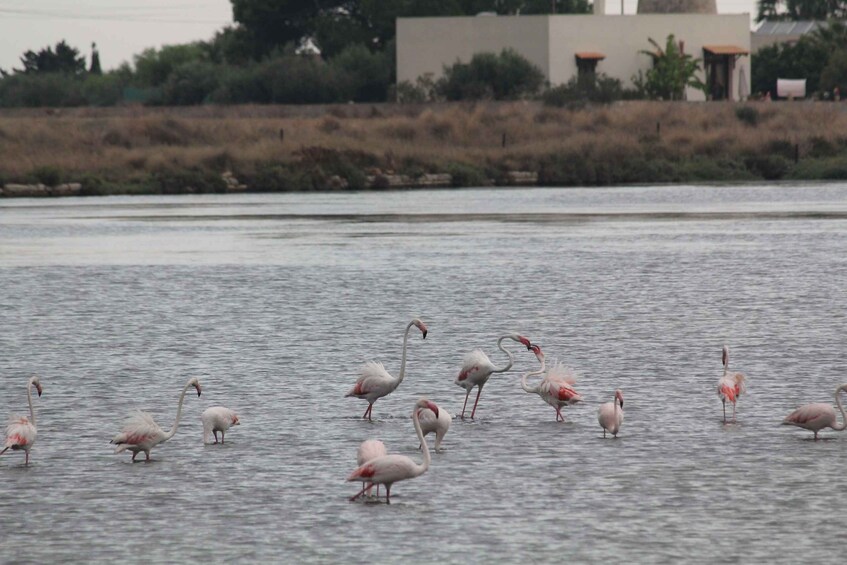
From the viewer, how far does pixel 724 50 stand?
85625mm

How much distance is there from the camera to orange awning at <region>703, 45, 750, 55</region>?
8531 cm

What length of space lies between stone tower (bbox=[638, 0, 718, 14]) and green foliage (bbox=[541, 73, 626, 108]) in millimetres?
12251

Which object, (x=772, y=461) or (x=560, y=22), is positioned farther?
(x=560, y=22)

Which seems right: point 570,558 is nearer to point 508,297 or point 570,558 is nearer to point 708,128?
point 508,297

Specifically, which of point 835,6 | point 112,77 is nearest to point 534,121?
point 112,77

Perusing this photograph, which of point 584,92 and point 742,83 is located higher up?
point 742,83

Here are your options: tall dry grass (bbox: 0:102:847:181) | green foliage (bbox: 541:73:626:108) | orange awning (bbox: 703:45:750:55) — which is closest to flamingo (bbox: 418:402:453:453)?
tall dry grass (bbox: 0:102:847:181)

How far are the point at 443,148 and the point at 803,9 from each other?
3766 inches

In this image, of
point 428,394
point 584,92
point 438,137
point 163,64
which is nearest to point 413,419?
point 428,394

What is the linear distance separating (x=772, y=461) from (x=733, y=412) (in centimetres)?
162

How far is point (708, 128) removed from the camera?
6694 cm

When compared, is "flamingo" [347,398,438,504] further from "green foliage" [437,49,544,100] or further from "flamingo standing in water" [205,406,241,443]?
"green foliage" [437,49,544,100]

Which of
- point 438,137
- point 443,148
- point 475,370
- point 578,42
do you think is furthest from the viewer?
point 578,42

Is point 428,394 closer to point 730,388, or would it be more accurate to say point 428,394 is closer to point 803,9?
point 730,388
